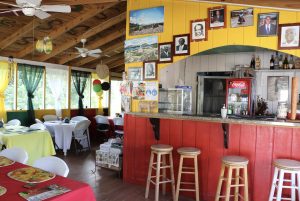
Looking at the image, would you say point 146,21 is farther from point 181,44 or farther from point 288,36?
point 288,36

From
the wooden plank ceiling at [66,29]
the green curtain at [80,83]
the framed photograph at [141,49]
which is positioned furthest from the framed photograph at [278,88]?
the green curtain at [80,83]

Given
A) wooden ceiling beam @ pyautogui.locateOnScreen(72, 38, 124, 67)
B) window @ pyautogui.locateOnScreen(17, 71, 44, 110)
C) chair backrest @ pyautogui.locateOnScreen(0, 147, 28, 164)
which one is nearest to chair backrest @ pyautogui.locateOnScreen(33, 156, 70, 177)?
chair backrest @ pyautogui.locateOnScreen(0, 147, 28, 164)

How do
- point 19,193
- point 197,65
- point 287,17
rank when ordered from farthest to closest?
point 197,65 → point 287,17 → point 19,193

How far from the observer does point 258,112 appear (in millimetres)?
4191

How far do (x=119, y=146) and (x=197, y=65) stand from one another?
2502mm

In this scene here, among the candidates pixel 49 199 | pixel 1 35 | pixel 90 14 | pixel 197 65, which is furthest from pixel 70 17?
pixel 49 199

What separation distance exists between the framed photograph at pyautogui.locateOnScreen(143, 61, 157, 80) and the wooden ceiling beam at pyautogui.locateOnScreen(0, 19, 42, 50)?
2.73 metres

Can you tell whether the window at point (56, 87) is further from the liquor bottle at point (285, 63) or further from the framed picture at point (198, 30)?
the liquor bottle at point (285, 63)

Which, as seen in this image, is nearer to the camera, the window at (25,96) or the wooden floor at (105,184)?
the wooden floor at (105,184)

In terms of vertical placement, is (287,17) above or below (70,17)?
below

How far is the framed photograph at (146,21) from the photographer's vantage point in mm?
3430

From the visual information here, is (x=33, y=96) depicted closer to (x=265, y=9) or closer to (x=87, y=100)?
(x=87, y=100)

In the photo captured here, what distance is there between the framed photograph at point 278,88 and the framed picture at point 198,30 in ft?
7.21

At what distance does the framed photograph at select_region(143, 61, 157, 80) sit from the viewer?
3480 mm
